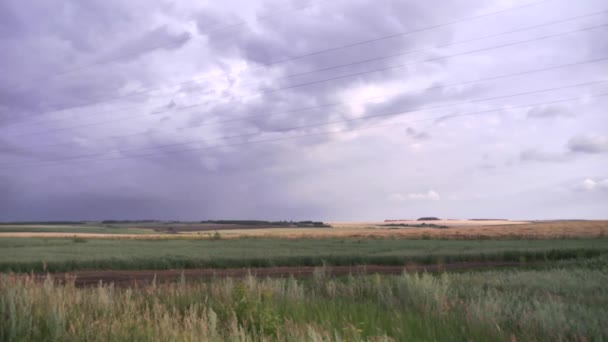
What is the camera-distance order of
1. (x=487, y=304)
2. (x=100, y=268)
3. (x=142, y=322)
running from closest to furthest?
1. (x=142, y=322)
2. (x=487, y=304)
3. (x=100, y=268)

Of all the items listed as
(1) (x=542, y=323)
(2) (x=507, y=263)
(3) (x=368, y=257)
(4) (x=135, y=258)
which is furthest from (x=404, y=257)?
(1) (x=542, y=323)

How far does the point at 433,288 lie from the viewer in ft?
36.2

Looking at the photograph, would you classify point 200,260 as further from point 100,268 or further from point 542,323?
point 542,323

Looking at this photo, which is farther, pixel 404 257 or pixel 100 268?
pixel 404 257

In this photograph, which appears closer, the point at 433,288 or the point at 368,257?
the point at 433,288

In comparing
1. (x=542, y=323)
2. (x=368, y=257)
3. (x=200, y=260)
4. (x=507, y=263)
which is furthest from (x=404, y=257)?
(x=542, y=323)

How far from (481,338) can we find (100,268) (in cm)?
2712

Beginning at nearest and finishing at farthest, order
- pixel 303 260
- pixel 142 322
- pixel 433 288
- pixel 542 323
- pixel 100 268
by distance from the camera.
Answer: pixel 142 322 → pixel 542 323 → pixel 433 288 → pixel 100 268 → pixel 303 260

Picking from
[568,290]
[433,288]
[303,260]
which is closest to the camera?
[433,288]

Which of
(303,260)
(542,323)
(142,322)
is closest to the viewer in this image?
(142,322)

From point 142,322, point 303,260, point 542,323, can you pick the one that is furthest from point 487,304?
point 303,260

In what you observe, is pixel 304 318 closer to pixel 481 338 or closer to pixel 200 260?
pixel 481 338

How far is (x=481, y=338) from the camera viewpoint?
7.16m

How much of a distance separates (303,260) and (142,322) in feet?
84.1
